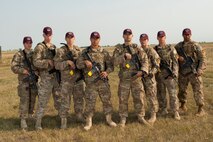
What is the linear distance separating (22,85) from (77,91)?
5.23 feet

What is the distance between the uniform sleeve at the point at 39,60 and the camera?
7945 mm

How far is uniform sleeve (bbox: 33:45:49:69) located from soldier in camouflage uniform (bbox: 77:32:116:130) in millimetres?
926

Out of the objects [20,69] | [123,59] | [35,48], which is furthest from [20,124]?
[123,59]

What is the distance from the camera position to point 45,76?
26.9 feet

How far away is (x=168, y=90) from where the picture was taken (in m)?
9.04

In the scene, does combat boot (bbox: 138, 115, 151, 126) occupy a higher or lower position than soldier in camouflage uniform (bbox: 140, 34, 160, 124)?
lower

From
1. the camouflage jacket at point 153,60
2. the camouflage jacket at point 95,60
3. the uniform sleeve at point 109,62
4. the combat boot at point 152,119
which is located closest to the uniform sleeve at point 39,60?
the camouflage jacket at point 95,60

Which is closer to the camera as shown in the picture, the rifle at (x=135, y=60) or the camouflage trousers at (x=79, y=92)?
the rifle at (x=135, y=60)

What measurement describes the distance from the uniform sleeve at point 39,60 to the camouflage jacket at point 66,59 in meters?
0.30

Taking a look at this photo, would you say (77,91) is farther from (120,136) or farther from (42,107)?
(120,136)

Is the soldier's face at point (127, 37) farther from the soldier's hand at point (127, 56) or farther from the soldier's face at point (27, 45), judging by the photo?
the soldier's face at point (27, 45)

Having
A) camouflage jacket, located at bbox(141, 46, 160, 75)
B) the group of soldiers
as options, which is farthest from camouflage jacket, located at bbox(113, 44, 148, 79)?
camouflage jacket, located at bbox(141, 46, 160, 75)

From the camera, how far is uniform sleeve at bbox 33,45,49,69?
26.1 ft

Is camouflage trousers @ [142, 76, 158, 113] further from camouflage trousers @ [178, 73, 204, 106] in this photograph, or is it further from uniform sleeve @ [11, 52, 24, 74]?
uniform sleeve @ [11, 52, 24, 74]
